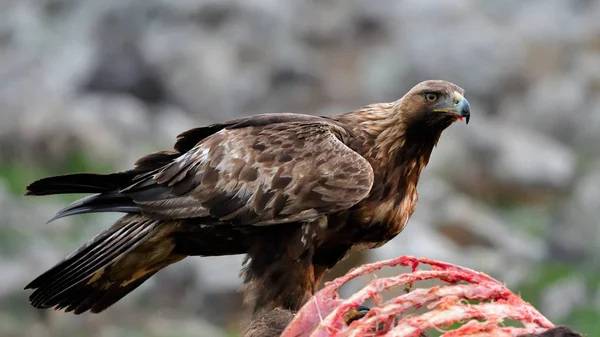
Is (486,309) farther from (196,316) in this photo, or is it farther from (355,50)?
(355,50)

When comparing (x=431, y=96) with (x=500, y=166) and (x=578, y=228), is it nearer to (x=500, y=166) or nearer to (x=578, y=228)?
(x=578, y=228)

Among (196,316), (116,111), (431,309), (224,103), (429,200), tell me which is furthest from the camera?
(224,103)

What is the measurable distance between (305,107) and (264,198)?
14.0 m

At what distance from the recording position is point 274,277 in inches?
202

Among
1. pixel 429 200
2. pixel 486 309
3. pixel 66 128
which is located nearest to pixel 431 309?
pixel 486 309

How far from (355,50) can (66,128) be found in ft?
28.2

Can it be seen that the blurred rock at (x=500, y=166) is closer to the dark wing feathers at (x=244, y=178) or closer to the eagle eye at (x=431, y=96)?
the eagle eye at (x=431, y=96)

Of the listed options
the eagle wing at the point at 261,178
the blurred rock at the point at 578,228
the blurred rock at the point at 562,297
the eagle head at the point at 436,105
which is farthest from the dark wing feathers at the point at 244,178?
the blurred rock at the point at 578,228

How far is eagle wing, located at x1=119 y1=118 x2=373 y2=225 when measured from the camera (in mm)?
5090

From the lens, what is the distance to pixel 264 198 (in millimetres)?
5156

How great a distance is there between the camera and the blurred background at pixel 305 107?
11430 millimetres

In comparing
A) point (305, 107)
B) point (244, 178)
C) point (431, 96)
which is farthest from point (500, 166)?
point (244, 178)

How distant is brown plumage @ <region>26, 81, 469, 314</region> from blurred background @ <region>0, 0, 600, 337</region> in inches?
168

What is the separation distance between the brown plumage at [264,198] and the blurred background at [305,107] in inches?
168
